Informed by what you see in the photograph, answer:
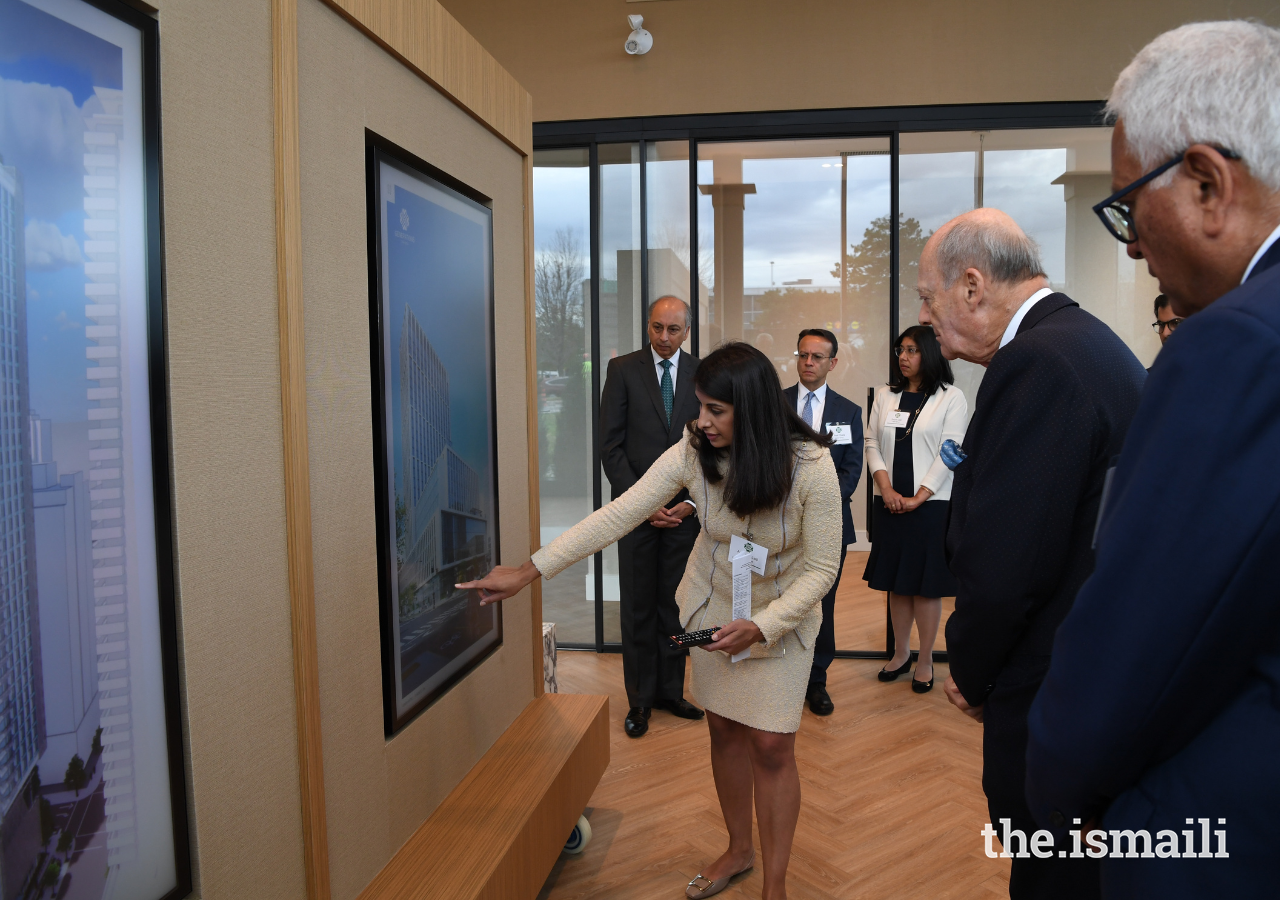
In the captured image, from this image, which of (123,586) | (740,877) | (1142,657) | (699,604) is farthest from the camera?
(740,877)

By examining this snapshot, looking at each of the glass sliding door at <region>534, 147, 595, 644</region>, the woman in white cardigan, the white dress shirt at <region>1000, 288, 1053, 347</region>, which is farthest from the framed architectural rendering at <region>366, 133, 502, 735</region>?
the woman in white cardigan

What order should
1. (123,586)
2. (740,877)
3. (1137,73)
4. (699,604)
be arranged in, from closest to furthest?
(1137,73) < (123,586) < (699,604) < (740,877)

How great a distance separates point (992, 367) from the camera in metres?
1.54

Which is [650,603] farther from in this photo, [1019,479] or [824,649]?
[1019,479]

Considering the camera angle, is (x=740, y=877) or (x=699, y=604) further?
(x=740, y=877)

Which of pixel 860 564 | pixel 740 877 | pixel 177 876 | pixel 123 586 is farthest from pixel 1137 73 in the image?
pixel 860 564

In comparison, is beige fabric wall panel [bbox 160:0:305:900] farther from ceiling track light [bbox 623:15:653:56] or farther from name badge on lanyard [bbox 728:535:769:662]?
ceiling track light [bbox 623:15:653:56]

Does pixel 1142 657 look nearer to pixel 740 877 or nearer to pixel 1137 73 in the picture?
pixel 1137 73

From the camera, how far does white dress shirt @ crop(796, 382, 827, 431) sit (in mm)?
4305

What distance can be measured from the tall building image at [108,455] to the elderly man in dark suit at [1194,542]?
1162 millimetres

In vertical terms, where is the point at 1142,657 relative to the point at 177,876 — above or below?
above

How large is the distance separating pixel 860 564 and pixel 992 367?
506 cm

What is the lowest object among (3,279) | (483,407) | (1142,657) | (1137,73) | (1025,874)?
(1025,874)

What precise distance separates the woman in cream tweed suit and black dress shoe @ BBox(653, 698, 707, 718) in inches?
61.5
